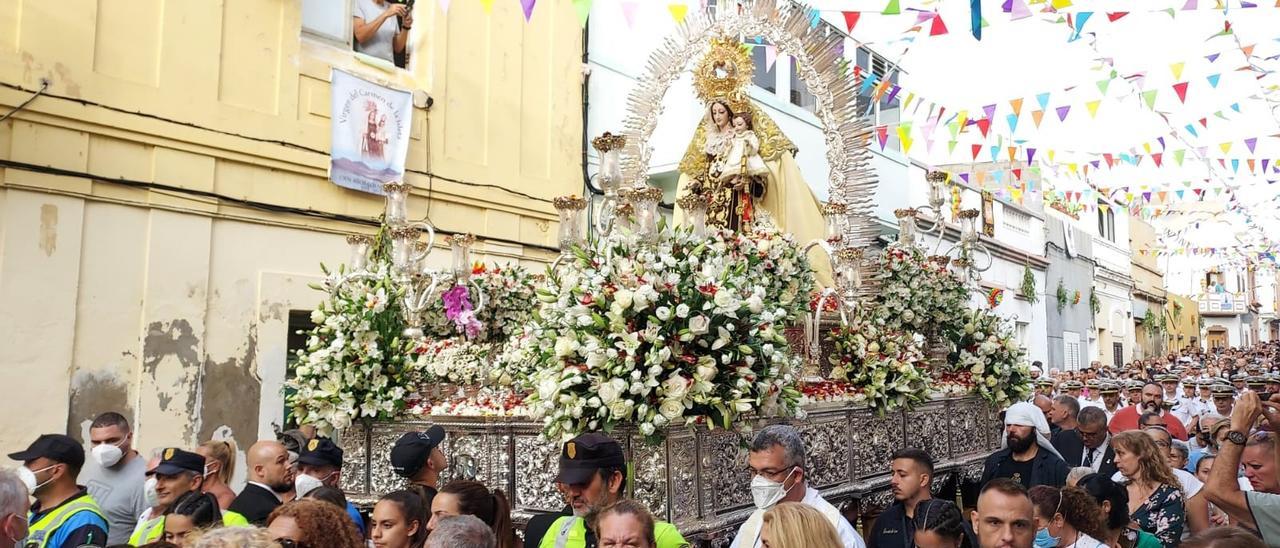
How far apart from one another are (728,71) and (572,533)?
18.0ft

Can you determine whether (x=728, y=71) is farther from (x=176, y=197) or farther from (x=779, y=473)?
(x=779, y=473)

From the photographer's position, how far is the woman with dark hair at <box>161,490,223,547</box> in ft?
11.1

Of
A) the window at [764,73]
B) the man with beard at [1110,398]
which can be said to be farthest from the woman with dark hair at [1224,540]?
the window at [764,73]

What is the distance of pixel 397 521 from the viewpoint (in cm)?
337

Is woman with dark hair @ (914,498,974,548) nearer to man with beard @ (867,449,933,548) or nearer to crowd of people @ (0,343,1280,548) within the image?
crowd of people @ (0,343,1280,548)

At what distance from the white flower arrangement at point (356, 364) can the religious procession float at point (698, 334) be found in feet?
0.05

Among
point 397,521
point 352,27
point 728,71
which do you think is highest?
point 352,27

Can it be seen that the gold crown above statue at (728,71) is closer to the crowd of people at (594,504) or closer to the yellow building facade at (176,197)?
the yellow building facade at (176,197)

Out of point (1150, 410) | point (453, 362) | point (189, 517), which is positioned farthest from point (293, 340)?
point (1150, 410)

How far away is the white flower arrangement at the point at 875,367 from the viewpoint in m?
6.60

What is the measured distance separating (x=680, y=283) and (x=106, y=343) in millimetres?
5024

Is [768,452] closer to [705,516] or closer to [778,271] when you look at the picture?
[705,516]

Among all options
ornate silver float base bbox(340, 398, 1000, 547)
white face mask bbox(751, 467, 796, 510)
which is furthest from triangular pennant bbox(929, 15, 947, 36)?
white face mask bbox(751, 467, 796, 510)

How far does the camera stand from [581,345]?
4.72 meters
